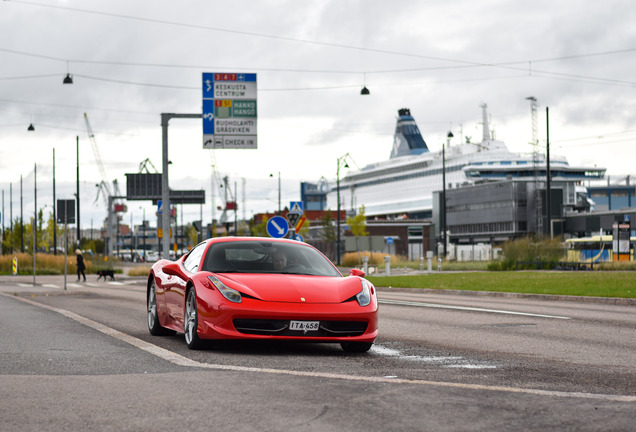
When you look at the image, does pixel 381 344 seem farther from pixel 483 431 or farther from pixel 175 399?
pixel 483 431

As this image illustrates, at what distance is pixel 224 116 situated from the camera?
32.5 metres

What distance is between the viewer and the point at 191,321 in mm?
9391

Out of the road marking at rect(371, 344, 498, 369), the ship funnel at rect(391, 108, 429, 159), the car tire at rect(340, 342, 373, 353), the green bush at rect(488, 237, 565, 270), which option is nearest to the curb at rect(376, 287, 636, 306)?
the road marking at rect(371, 344, 498, 369)

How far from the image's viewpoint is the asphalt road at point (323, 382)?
522cm

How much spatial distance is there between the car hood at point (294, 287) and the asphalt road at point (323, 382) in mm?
592

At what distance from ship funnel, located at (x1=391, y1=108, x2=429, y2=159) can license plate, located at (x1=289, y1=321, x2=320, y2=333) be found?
14651 centimetres

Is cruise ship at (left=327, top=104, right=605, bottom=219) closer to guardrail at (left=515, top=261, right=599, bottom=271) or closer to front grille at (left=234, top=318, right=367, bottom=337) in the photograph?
guardrail at (left=515, top=261, right=599, bottom=271)

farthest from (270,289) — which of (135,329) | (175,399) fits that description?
(135,329)

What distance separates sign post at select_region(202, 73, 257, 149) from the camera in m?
32.3

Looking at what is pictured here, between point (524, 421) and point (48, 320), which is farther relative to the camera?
point (48, 320)

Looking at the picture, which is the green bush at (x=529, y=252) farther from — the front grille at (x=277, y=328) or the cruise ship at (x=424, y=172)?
the cruise ship at (x=424, y=172)

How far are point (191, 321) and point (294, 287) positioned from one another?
1.20 metres

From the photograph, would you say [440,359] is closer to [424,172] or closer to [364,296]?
Answer: [364,296]

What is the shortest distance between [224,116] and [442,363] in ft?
82.6
